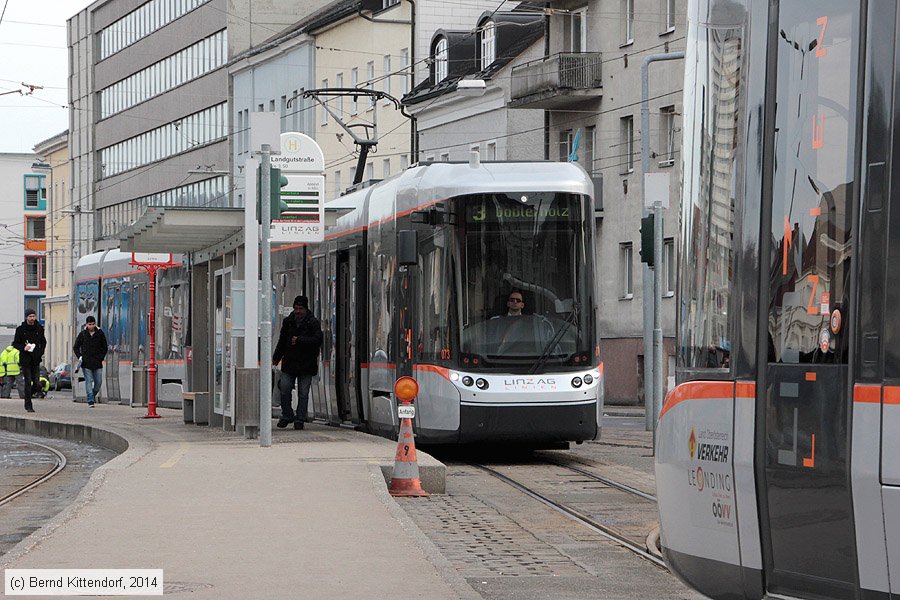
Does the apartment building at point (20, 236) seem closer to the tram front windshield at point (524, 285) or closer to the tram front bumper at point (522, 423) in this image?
the tram front windshield at point (524, 285)

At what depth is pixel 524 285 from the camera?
18109 millimetres

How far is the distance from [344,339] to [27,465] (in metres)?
4.27

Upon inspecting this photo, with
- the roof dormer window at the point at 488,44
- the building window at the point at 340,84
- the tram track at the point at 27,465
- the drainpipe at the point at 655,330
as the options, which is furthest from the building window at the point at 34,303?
the drainpipe at the point at 655,330

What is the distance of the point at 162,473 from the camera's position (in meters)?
16.1

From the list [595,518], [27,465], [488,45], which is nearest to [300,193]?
[27,465]

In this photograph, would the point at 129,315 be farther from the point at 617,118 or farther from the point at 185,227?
the point at 617,118

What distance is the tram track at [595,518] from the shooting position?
1201cm

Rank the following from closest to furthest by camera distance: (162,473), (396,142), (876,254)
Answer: (876,254), (162,473), (396,142)

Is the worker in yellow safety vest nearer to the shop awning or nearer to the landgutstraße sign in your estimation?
the shop awning

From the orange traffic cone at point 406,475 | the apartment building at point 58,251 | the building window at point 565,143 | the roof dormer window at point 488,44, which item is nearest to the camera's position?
the orange traffic cone at point 406,475

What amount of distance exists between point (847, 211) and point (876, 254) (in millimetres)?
288

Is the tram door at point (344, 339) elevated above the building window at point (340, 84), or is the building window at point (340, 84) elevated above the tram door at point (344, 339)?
the building window at point (340, 84)

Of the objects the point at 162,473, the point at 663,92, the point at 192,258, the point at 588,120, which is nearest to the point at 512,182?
the point at 162,473

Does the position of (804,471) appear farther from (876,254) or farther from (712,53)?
(712,53)
